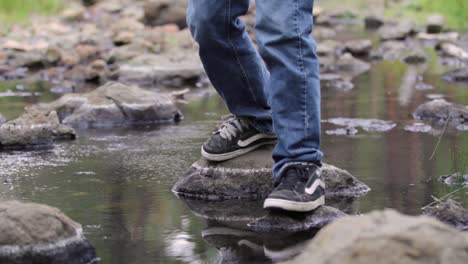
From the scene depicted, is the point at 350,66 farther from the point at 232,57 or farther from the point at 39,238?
the point at 39,238

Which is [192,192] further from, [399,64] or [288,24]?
[399,64]

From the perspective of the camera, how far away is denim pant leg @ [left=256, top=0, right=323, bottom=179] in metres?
3.75

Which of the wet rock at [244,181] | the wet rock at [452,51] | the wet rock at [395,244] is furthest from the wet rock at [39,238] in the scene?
the wet rock at [452,51]

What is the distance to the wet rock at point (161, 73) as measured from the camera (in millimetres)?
10328

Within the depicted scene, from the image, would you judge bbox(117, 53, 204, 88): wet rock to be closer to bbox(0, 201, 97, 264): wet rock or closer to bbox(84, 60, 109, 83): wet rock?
bbox(84, 60, 109, 83): wet rock

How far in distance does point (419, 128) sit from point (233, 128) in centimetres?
231

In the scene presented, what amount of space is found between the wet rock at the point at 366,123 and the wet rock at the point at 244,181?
78.6 inches

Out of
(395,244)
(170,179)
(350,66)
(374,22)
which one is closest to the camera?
(395,244)

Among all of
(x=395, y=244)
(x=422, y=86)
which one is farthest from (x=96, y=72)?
(x=395, y=244)

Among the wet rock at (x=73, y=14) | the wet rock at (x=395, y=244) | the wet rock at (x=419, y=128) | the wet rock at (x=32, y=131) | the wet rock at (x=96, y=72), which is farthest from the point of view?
the wet rock at (x=73, y=14)

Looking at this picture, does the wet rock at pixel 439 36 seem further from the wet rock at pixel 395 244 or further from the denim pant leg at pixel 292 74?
the wet rock at pixel 395 244

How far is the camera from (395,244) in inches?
95.2

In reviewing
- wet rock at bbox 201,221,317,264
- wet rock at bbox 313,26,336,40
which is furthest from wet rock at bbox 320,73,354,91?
wet rock at bbox 313,26,336,40

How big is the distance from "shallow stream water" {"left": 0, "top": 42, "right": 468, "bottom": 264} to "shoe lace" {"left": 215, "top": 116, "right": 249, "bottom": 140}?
14.6 inches
